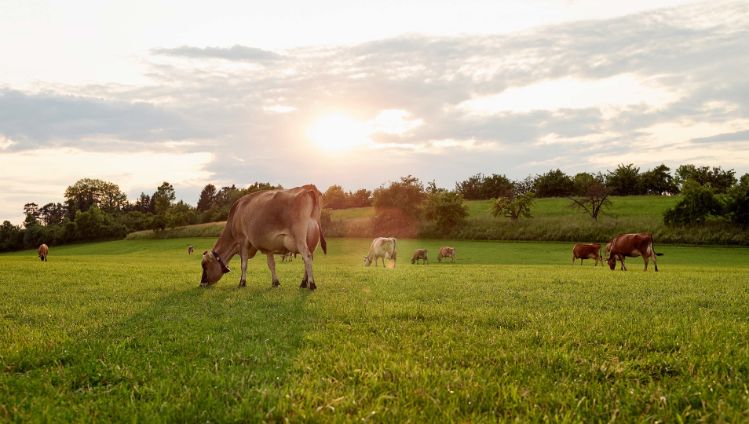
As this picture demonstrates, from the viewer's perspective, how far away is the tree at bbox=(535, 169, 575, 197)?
4675 inches

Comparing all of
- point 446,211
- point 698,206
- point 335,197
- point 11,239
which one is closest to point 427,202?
point 446,211

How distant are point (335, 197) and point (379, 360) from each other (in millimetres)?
140402

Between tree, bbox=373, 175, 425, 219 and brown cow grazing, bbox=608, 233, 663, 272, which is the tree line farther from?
brown cow grazing, bbox=608, 233, 663, 272

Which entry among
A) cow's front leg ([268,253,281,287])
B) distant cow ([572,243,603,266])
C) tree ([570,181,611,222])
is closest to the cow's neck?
cow's front leg ([268,253,281,287])

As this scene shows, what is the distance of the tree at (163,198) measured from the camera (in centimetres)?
12046

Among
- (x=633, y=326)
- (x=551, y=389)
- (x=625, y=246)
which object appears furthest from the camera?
(x=625, y=246)

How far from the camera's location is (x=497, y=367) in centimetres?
499

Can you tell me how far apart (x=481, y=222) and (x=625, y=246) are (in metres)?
46.6

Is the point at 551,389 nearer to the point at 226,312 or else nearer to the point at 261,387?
the point at 261,387

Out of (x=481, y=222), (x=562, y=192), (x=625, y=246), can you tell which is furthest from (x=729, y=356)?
(x=562, y=192)

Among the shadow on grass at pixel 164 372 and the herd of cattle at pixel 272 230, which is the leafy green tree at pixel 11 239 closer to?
the herd of cattle at pixel 272 230

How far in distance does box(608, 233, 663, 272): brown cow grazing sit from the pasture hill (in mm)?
32720

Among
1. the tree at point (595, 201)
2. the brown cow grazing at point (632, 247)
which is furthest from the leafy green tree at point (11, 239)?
the brown cow grazing at point (632, 247)

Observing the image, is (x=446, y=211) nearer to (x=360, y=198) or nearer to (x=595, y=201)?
(x=595, y=201)
